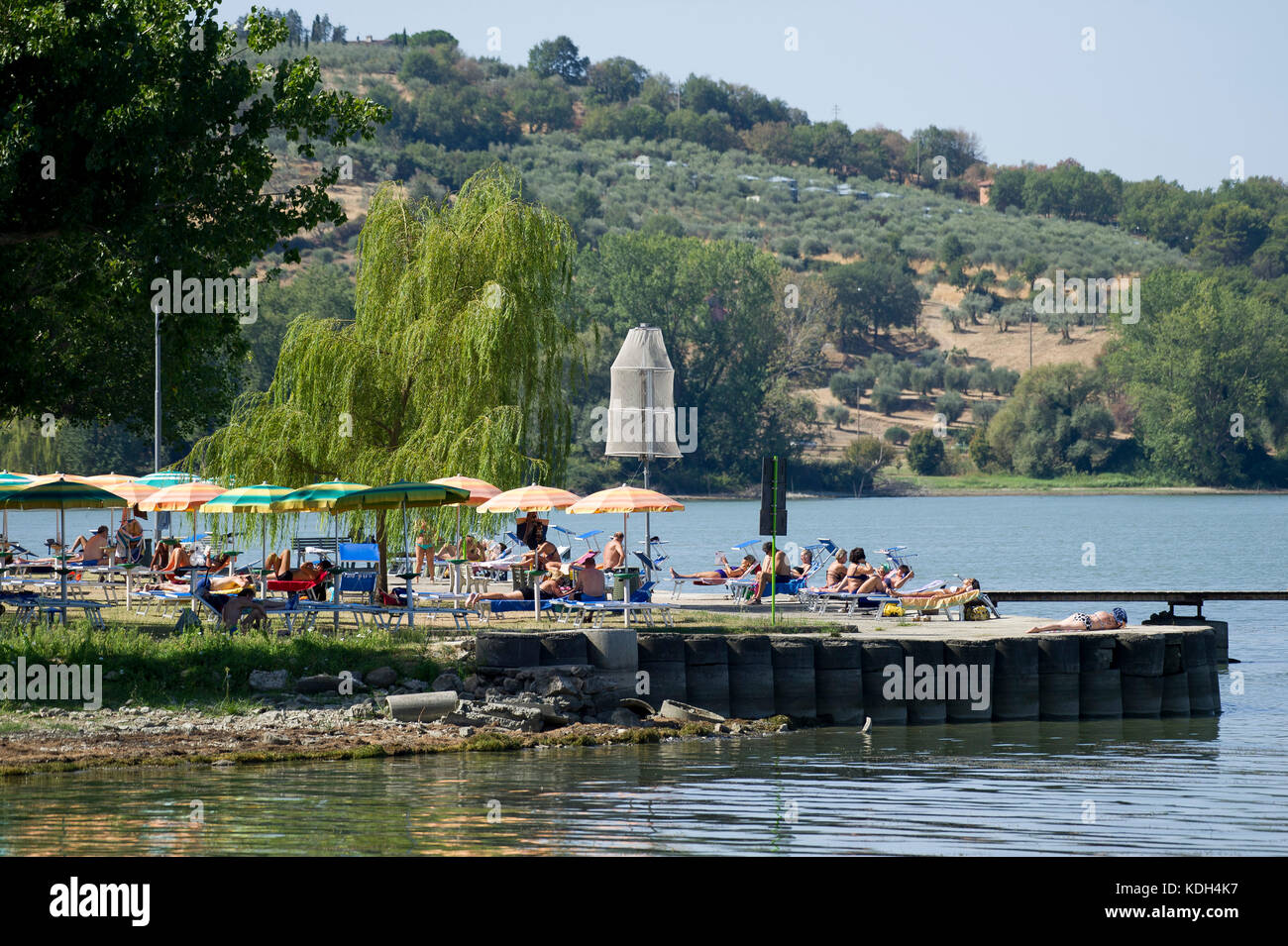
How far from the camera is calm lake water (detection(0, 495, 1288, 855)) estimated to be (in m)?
13.1

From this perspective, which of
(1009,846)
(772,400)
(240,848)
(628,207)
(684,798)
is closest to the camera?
(240,848)

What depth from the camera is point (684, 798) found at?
15305 millimetres

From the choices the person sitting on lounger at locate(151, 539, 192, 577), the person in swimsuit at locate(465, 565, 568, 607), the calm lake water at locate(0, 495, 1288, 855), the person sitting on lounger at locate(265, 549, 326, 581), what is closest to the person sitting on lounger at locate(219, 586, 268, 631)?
the person sitting on lounger at locate(265, 549, 326, 581)

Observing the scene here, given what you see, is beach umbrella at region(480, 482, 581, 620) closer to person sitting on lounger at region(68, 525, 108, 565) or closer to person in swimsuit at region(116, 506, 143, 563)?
person in swimsuit at region(116, 506, 143, 563)

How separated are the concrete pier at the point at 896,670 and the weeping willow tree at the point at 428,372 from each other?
7014 millimetres

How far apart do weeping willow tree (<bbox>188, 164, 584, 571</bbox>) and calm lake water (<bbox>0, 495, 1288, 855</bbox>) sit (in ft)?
30.8

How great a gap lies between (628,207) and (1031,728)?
177787 millimetres

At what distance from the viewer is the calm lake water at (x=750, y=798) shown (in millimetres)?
13117

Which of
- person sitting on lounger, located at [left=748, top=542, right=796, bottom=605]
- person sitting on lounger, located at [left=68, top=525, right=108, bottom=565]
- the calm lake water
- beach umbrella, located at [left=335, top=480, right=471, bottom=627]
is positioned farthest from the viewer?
person sitting on lounger, located at [left=68, top=525, right=108, bottom=565]

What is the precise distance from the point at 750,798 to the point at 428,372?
13.7 meters
